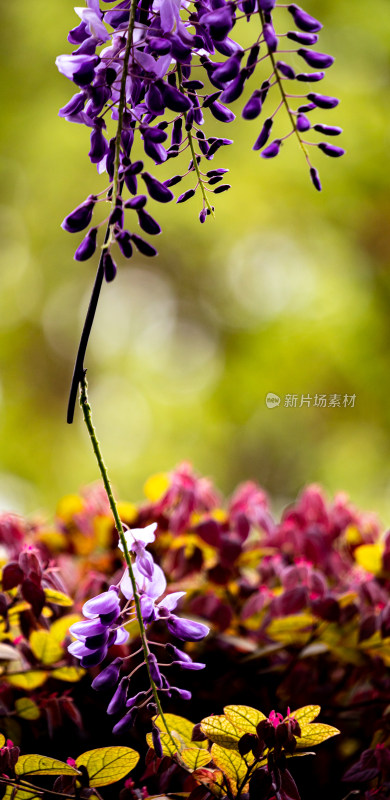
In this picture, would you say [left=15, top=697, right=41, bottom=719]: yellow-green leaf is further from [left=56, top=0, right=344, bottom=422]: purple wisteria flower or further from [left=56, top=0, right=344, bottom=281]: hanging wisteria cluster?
[left=56, top=0, right=344, bottom=281]: hanging wisteria cluster

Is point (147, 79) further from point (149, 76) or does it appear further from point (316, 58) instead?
point (316, 58)

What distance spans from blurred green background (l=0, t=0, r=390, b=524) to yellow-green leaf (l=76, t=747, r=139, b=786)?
355 centimetres

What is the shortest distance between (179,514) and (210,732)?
38cm

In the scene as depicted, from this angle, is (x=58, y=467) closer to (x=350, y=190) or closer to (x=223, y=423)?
(x=223, y=423)

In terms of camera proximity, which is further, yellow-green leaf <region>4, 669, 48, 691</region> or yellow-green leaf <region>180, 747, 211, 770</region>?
yellow-green leaf <region>4, 669, 48, 691</region>

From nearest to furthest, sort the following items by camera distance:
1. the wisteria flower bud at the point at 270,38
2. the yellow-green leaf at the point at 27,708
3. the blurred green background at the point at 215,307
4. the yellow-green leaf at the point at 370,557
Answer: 1. the wisteria flower bud at the point at 270,38
2. the yellow-green leaf at the point at 27,708
3. the yellow-green leaf at the point at 370,557
4. the blurred green background at the point at 215,307

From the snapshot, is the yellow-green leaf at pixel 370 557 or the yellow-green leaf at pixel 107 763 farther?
the yellow-green leaf at pixel 370 557

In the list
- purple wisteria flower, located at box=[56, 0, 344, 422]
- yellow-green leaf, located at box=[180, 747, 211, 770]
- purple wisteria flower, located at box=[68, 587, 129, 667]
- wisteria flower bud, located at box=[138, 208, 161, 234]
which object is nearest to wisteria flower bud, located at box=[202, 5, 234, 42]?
purple wisteria flower, located at box=[56, 0, 344, 422]

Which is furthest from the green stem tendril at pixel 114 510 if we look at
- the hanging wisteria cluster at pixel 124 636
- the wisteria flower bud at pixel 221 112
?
the wisteria flower bud at pixel 221 112

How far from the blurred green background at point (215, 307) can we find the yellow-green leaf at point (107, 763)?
3549mm

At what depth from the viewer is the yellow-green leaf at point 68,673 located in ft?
1.86

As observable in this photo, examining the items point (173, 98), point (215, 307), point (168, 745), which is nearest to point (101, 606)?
point (168, 745)

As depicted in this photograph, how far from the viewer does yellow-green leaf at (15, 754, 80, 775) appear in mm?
427

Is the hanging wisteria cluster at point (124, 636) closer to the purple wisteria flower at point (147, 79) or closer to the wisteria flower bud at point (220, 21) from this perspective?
the purple wisteria flower at point (147, 79)
